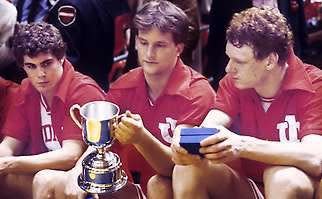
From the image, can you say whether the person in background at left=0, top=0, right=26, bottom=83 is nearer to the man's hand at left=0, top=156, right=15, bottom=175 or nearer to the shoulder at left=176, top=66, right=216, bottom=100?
the man's hand at left=0, top=156, right=15, bottom=175

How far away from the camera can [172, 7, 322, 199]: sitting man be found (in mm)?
2076

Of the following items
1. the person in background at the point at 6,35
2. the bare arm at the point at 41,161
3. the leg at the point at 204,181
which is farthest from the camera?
the person in background at the point at 6,35

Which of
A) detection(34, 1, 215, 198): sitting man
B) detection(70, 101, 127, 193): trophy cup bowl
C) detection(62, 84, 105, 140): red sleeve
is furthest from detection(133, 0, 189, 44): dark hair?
detection(70, 101, 127, 193): trophy cup bowl

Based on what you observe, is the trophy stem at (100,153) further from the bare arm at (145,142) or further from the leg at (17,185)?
the leg at (17,185)

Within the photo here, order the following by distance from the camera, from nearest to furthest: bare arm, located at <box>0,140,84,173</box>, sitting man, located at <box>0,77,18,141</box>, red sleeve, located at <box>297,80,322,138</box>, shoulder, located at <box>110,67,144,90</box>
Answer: red sleeve, located at <box>297,80,322,138</box>, bare arm, located at <box>0,140,84,173</box>, shoulder, located at <box>110,67,144,90</box>, sitting man, located at <box>0,77,18,141</box>

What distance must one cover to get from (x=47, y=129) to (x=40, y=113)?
6cm

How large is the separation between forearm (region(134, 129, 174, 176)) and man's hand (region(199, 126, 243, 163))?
200mm

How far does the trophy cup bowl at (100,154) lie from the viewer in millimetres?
2025

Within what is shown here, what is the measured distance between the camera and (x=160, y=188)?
2236 millimetres

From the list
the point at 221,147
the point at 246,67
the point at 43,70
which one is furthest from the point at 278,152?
the point at 43,70

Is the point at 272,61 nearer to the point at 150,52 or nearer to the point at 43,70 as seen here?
the point at 150,52

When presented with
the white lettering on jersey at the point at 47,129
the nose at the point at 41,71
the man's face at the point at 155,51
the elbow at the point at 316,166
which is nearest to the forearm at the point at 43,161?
the white lettering on jersey at the point at 47,129

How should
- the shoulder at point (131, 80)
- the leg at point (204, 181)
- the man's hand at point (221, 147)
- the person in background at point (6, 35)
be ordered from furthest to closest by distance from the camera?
the person in background at point (6, 35), the shoulder at point (131, 80), the leg at point (204, 181), the man's hand at point (221, 147)

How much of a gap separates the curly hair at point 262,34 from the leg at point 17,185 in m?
0.77
